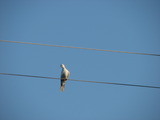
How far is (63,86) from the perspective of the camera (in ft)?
37.4

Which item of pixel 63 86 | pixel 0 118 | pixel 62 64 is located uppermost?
pixel 0 118

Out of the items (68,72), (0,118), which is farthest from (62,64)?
(0,118)

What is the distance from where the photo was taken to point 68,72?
11594mm

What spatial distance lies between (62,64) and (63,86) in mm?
1099

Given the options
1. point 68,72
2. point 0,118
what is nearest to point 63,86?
point 68,72

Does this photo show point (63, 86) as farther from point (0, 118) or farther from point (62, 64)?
point (0, 118)

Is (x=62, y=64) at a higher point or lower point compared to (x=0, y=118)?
lower

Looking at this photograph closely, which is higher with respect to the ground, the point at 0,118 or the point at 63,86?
the point at 0,118

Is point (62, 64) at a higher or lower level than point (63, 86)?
higher

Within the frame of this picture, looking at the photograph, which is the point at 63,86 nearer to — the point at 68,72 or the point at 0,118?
the point at 68,72

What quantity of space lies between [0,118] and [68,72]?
3154 cm

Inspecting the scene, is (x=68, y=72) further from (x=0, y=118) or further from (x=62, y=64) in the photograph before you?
(x=0, y=118)

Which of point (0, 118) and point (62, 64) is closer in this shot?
point (62, 64)

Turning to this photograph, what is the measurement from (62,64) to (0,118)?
31.2 metres
